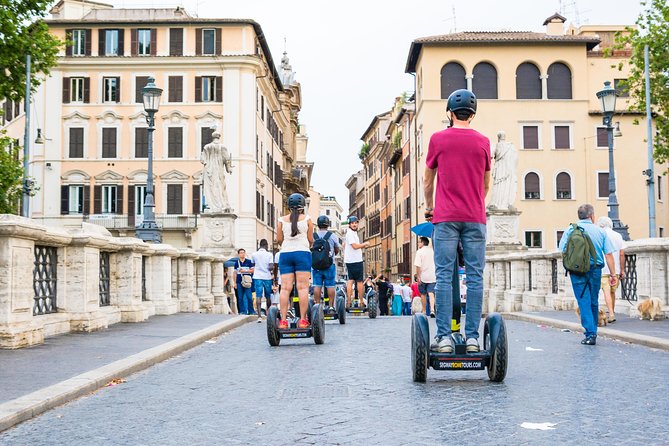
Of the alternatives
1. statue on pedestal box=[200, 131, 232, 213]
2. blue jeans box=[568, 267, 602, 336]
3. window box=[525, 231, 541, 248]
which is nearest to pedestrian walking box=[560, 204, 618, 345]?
blue jeans box=[568, 267, 602, 336]

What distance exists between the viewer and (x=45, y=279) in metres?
12.5

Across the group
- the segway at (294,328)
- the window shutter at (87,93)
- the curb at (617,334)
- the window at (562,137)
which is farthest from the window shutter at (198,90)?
the segway at (294,328)

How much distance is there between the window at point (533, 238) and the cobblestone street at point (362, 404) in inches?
1967

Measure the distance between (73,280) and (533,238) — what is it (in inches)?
1946

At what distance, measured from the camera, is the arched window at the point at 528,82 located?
60.4 metres

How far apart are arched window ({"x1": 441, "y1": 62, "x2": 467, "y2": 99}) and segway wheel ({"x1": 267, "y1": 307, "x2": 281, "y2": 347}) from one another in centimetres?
4959

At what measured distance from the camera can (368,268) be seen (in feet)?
398

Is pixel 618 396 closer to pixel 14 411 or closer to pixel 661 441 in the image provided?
pixel 661 441

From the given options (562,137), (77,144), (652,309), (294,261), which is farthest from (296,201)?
(77,144)

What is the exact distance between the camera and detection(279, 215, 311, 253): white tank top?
11.9 meters

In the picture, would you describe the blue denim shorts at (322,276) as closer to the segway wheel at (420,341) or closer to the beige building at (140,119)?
the segway wheel at (420,341)

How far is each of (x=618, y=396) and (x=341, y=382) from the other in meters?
2.26

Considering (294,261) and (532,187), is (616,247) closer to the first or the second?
(294,261)

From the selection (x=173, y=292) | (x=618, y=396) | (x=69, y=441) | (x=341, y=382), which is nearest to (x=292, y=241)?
(x=341, y=382)
